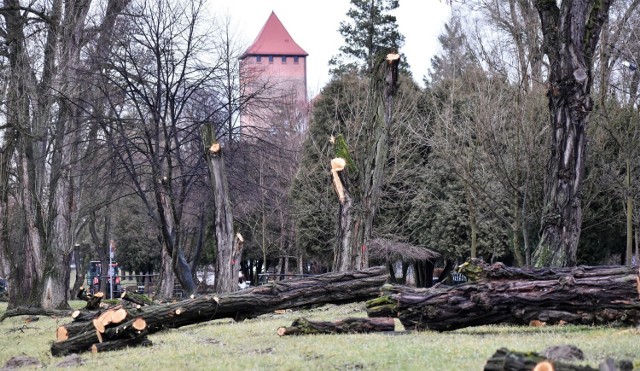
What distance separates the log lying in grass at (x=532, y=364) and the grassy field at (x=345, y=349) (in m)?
1.63

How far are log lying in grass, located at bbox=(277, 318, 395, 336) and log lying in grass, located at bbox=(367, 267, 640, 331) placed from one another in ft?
1.92

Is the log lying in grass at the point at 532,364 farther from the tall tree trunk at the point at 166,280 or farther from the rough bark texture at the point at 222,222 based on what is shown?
the tall tree trunk at the point at 166,280

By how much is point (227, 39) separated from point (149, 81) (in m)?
3.29

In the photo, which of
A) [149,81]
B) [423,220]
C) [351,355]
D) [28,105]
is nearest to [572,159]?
[351,355]

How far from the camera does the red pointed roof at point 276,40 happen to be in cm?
12862

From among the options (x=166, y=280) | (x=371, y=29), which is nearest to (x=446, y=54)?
(x=371, y=29)

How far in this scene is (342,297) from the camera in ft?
53.3

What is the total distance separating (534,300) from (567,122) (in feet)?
18.2

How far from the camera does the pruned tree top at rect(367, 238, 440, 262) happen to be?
37344 millimetres

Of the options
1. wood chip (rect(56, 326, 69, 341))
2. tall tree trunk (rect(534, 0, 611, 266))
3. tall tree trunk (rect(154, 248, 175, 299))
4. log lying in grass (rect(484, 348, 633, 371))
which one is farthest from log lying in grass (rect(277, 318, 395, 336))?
tall tree trunk (rect(154, 248, 175, 299))

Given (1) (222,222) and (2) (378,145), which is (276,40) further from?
(1) (222,222)

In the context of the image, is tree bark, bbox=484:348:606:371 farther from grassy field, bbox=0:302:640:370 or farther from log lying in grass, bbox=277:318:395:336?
log lying in grass, bbox=277:318:395:336

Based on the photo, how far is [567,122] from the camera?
1673 cm

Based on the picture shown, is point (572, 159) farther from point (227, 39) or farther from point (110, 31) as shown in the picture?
point (110, 31)
